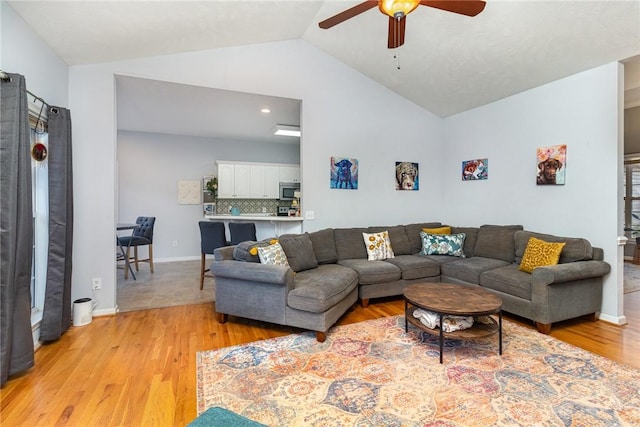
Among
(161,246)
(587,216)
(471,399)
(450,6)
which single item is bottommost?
(471,399)

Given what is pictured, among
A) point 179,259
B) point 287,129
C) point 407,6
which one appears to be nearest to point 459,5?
point 407,6

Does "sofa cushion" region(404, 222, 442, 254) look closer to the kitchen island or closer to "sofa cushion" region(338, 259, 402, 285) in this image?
"sofa cushion" region(338, 259, 402, 285)

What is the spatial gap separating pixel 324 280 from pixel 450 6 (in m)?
2.43

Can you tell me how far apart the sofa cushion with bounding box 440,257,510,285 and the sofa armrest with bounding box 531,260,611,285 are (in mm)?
652

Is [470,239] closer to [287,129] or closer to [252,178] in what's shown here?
[287,129]

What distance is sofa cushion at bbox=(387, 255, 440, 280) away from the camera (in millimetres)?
3754

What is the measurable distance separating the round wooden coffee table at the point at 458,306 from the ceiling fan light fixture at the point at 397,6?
212cm

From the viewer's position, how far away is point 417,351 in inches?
97.9

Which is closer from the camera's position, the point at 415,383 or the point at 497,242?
the point at 415,383

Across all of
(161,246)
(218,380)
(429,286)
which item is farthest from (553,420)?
(161,246)

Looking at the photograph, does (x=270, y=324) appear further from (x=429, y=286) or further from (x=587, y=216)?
(x=587, y=216)

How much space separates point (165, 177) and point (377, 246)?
4.87m

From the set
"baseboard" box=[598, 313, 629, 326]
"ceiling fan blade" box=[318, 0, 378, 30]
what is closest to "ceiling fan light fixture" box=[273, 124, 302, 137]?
"ceiling fan blade" box=[318, 0, 378, 30]

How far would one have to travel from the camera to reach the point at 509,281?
3.12 metres
